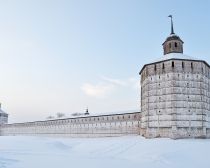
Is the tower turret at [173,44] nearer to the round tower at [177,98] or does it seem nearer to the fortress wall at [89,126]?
the round tower at [177,98]

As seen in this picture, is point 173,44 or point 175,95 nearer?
point 175,95

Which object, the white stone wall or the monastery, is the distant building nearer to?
the monastery

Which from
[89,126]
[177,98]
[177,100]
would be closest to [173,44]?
[177,98]

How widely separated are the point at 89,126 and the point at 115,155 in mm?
24055

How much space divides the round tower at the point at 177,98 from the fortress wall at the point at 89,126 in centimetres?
706

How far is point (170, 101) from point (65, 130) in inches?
1106

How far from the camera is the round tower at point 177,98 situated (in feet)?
101

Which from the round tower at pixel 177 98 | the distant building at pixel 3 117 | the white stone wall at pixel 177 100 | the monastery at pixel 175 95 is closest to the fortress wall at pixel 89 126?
the monastery at pixel 175 95

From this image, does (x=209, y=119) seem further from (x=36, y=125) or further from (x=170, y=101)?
(x=36, y=125)

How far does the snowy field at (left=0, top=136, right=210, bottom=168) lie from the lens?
17594 mm

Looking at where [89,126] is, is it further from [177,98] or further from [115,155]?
[115,155]

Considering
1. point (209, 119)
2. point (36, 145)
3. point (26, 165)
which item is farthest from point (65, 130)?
point (26, 165)

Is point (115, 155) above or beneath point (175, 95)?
beneath

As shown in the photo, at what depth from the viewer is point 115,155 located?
957 inches
